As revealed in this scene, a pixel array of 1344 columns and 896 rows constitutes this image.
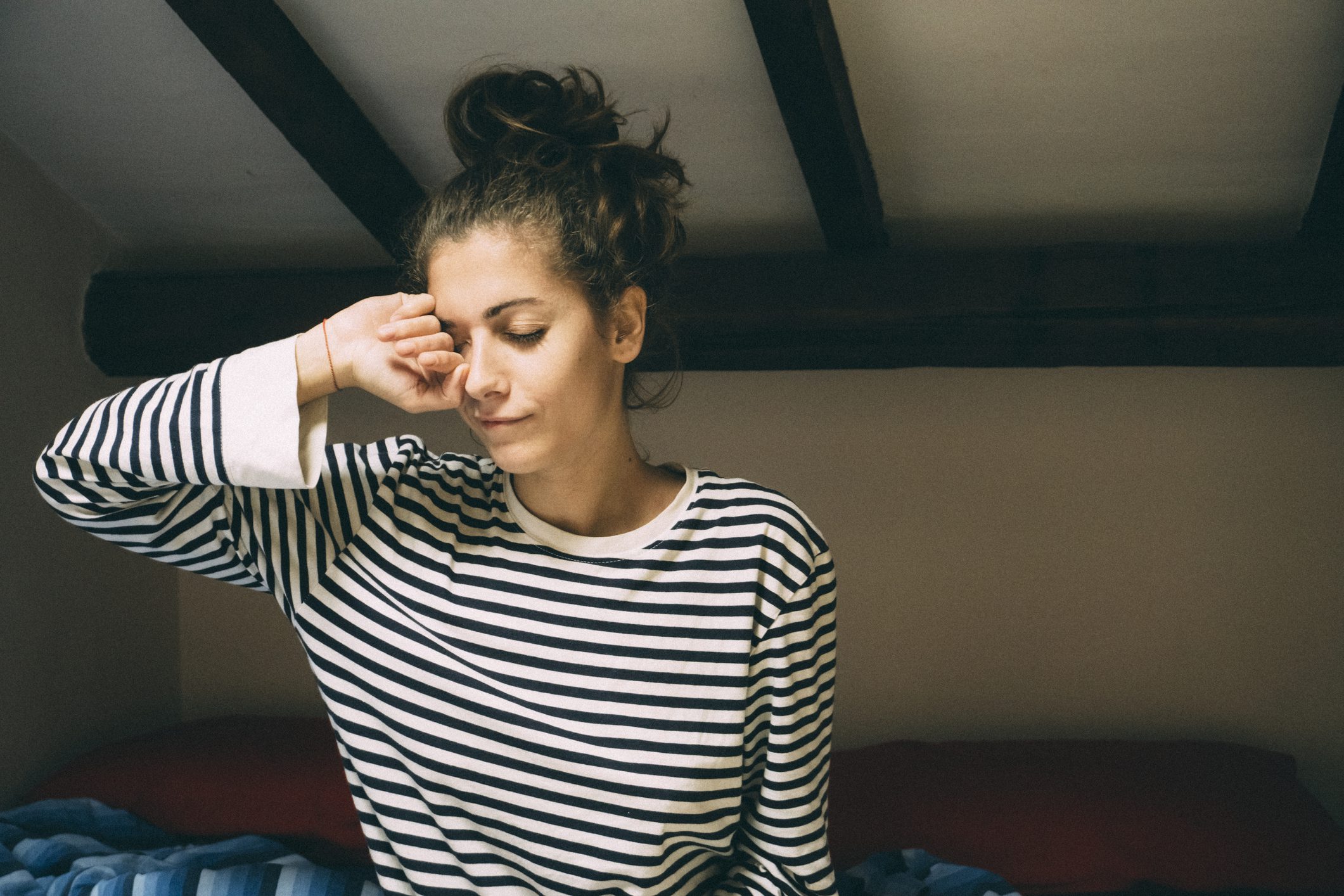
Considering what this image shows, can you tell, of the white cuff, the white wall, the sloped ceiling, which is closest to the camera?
the white cuff

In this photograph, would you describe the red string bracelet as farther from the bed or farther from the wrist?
the bed

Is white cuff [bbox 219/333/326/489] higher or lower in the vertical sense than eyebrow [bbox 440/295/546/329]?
lower

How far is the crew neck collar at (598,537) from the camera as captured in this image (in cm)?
121

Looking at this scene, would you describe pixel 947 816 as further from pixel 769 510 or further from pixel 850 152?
pixel 850 152

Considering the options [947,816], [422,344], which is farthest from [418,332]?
[947,816]

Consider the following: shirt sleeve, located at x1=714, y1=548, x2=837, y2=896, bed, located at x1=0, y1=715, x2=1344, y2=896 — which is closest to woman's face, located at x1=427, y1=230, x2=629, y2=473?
shirt sleeve, located at x1=714, y1=548, x2=837, y2=896

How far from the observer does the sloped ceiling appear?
1598 millimetres

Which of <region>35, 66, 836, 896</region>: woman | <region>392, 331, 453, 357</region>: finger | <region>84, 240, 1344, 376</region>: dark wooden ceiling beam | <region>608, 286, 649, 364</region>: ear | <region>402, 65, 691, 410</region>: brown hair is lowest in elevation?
<region>35, 66, 836, 896</region>: woman

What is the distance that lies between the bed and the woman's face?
0.86 m

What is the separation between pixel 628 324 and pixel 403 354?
268 millimetres

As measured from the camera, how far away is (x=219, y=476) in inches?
41.4

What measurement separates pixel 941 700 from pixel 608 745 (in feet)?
4.16

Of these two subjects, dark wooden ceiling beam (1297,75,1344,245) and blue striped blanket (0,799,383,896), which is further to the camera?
dark wooden ceiling beam (1297,75,1344,245)

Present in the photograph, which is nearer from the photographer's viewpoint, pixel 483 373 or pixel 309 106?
pixel 483 373
